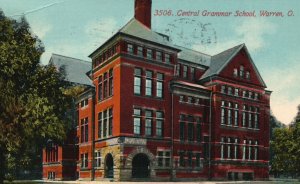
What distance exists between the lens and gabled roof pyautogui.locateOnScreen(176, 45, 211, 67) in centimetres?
4547

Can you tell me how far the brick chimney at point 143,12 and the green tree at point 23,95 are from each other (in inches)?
431

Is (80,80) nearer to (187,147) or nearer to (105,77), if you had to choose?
(105,77)

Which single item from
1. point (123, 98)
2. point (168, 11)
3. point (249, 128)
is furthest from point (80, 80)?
point (168, 11)

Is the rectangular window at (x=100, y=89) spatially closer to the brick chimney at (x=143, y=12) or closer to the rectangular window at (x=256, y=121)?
the brick chimney at (x=143, y=12)

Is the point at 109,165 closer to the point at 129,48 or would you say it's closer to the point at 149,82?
the point at 149,82

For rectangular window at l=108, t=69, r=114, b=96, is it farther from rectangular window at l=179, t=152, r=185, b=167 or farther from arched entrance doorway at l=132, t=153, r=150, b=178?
rectangular window at l=179, t=152, r=185, b=167

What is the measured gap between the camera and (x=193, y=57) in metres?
46.8

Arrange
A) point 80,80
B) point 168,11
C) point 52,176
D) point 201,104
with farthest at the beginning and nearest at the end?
point 52,176
point 80,80
point 201,104
point 168,11

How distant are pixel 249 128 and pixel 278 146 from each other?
3600 millimetres

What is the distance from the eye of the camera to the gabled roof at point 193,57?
149 feet

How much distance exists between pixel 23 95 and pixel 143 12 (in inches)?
690

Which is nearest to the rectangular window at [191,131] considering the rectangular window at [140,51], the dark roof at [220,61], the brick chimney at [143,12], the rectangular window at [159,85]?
the rectangular window at [159,85]

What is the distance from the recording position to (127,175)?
1375 inches

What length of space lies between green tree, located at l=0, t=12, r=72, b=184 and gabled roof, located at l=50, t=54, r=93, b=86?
11270 millimetres
